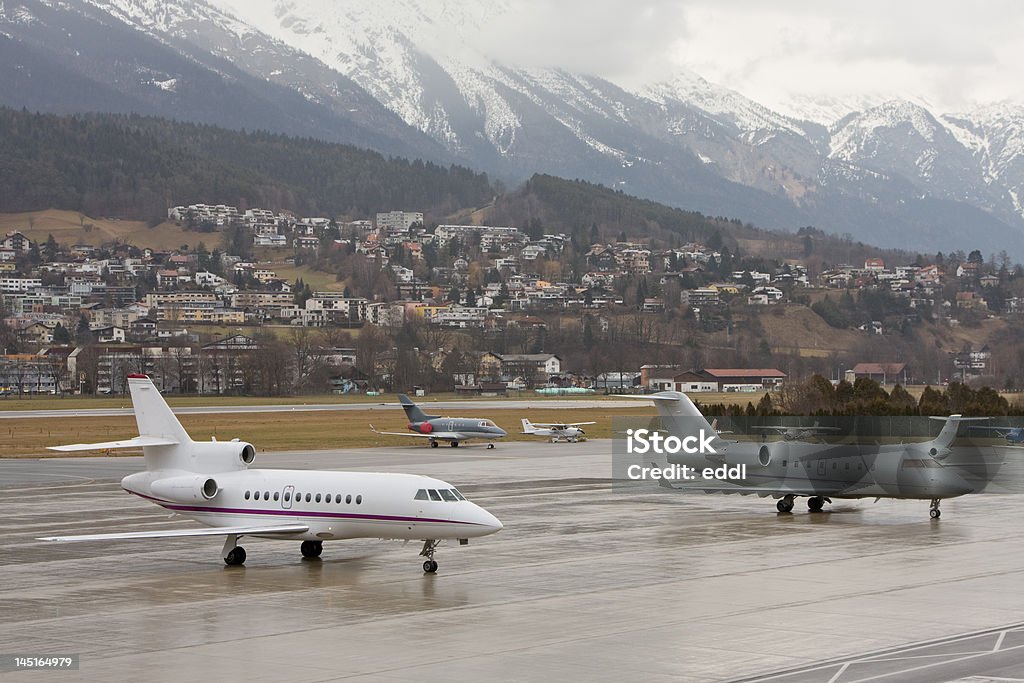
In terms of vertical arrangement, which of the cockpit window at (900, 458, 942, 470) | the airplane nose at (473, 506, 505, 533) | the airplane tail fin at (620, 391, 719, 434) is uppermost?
the airplane tail fin at (620, 391, 719, 434)

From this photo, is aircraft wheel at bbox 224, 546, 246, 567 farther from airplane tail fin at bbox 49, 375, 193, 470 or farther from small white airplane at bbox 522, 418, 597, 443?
small white airplane at bbox 522, 418, 597, 443

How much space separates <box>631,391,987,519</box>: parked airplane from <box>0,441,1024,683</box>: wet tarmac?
1.27 metres

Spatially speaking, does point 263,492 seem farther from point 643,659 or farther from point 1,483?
point 1,483

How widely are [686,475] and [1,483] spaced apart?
3305 cm

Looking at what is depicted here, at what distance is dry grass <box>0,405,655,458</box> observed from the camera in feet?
320

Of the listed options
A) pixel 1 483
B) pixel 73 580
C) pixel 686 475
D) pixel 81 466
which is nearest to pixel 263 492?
pixel 73 580

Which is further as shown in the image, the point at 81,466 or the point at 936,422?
the point at 81,466

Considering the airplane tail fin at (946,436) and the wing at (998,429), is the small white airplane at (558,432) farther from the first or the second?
the airplane tail fin at (946,436)

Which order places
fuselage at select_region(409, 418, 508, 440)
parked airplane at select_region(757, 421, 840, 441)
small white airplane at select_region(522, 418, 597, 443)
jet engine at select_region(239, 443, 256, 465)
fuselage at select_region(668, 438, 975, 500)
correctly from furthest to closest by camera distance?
small white airplane at select_region(522, 418, 597, 443) → fuselage at select_region(409, 418, 508, 440) → parked airplane at select_region(757, 421, 840, 441) → fuselage at select_region(668, 438, 975, 500) → jet engine at select_region(239, 443, 256, 465)

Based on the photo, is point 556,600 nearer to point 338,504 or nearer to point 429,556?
point 429,556

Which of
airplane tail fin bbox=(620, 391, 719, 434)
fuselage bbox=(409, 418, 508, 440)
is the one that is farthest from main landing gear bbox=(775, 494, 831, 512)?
fuselage bbox=(409, 418, 508, 440)

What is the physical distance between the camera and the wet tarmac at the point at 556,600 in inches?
1086

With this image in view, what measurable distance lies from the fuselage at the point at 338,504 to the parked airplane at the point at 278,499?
3 centimetres

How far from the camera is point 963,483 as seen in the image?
52.2 meters
